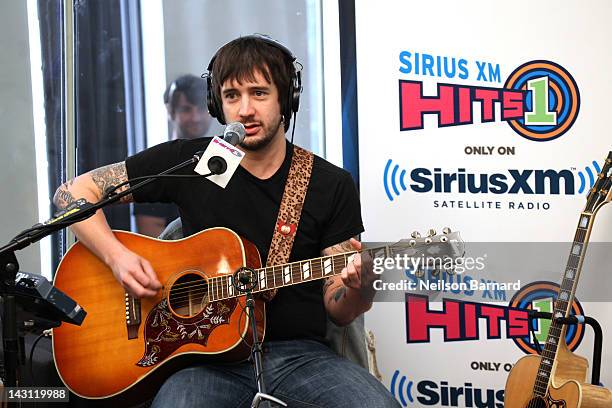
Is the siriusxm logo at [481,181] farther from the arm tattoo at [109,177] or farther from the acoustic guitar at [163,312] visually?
the arm tattoo at [109,177]

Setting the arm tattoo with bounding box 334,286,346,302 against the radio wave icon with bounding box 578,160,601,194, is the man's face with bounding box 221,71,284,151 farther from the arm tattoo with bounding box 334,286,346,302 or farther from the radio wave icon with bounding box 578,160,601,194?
the radio wave icon with bounding box 578,160,601,194

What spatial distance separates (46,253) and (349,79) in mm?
1619

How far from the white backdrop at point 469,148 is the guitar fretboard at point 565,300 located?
24 cm

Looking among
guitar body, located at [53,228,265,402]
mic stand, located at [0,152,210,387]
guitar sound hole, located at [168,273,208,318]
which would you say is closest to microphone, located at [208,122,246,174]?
mic stand, located at [0,152,210,387]

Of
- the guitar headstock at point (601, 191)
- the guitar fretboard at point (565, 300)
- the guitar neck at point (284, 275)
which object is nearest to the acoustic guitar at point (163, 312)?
the guitar neck at point (284, 275)

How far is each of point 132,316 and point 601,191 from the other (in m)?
1.59

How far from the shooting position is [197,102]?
3482 millimetres

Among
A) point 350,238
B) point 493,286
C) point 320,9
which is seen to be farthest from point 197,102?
point 493,286

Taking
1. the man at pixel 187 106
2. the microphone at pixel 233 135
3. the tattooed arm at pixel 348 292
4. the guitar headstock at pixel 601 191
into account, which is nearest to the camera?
the microphone at pixel 233 135

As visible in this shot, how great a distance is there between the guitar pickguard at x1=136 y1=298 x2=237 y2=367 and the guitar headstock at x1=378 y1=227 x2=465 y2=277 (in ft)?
1.75

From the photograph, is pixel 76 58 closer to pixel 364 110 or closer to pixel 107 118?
pixel 107 118

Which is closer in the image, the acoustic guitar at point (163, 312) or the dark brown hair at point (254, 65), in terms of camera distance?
the acoustic guitar at point (163, 312)

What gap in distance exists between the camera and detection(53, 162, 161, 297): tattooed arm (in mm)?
2490

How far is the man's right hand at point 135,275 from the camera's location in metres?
2.48
